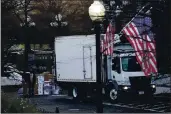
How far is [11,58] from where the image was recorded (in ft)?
44.9

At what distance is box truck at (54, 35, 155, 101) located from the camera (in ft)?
60.9

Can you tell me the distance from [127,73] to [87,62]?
191 cm

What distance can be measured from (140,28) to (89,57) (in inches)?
262

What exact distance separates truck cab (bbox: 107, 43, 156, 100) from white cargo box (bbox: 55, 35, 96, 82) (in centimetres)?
99

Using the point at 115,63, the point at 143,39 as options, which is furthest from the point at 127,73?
the point at 143,39

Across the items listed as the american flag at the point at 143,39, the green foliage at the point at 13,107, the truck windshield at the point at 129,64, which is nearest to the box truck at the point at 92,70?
the truck windshield at the point at 129,64

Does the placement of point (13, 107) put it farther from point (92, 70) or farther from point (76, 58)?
point (76, 58)

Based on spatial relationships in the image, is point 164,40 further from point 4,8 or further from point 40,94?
point 40,94

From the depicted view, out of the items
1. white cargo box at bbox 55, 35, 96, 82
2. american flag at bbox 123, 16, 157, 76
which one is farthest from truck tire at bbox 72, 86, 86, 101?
american flag at bbox 123, 16, 157, 76

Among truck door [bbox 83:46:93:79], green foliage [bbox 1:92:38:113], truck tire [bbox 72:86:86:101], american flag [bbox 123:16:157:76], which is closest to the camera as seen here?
green foliage [bbox 1:92:38:113]

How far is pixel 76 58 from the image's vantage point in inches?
787

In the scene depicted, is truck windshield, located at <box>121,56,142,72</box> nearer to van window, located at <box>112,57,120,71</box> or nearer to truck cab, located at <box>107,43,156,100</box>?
truck cab, located at <box>107,43,156,100</box>

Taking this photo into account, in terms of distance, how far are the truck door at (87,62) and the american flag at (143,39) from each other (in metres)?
5.88

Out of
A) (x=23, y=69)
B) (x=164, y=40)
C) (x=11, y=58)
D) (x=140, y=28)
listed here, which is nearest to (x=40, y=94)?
(x=23, y=69)
